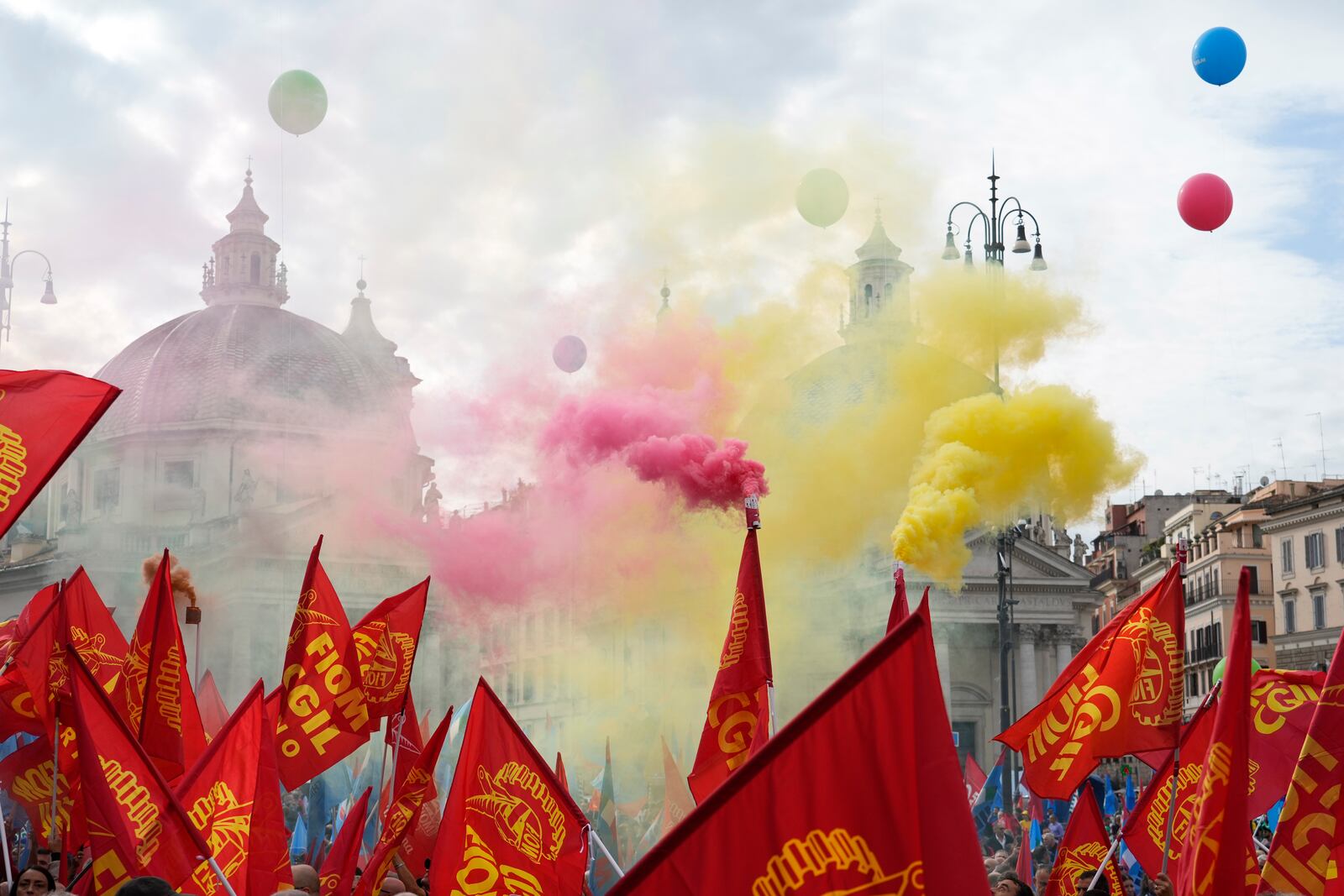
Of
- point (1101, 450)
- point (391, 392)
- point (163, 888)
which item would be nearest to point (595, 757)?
point (1101, 450)

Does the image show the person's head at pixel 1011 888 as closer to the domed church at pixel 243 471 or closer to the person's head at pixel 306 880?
the person's head at pixel 306 880

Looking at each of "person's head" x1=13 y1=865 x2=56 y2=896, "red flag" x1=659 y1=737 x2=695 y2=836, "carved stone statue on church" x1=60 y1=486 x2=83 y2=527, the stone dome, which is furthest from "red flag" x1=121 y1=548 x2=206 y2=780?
"carved stone statue on church" x1=60 y1=486 x2=83 y2=527

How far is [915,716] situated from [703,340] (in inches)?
1136

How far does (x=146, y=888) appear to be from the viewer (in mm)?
5664

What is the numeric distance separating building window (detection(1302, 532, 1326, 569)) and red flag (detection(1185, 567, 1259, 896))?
58.9m

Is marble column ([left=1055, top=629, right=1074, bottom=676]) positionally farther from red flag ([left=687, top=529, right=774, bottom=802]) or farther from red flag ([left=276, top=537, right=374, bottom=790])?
red flag ([left=687, top=529, right=774, bottom=802])

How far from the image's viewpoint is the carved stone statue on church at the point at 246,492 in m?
63.7

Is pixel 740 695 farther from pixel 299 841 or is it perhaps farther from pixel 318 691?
pixel 299 841

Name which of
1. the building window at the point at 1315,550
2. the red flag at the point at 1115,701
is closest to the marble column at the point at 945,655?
the building window at the point at 1315,550

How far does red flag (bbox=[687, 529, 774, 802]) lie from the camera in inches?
454

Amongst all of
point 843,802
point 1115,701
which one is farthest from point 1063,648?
point 843,802

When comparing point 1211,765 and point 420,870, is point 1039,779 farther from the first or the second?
point 420,870

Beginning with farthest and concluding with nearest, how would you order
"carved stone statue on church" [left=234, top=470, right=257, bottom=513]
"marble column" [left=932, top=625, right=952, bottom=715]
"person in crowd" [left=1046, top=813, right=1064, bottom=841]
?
"carved stone statue on church" [left=234, top=470, right=257, bottom=513], "marble column" [left=932, top=625, right=952, bottom=715], "person in crowd" [left=1046, top=813, right=1064, bottom=841]

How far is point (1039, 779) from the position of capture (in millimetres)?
11438
